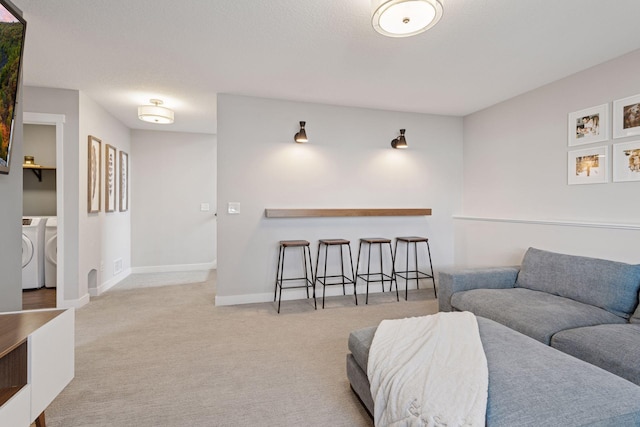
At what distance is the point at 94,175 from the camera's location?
388cm

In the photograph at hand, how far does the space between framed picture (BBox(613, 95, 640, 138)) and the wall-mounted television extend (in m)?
4.46

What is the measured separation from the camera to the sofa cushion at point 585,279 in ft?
7.41

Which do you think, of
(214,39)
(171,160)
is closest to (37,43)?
(214,39)

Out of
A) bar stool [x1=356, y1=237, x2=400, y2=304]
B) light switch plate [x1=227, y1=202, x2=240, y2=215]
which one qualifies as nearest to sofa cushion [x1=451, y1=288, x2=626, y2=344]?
bar stool [x1=356, y1=237, x2=400, y2=304]

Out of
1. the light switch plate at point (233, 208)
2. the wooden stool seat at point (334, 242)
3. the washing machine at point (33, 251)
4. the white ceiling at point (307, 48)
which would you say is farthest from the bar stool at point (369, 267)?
the washing machine at point (33, 251)

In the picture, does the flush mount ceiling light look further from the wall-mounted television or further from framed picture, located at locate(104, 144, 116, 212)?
framed picture, located at locate(104, 144, 116, 212)

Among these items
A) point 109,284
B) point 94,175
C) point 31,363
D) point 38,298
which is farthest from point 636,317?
point 38,298

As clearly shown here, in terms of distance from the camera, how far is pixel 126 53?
2.69 m

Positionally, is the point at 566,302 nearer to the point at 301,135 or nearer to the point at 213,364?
the point at 213,364

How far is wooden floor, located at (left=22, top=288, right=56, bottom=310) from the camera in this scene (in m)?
3.69

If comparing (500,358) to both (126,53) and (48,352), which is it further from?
(126,53)

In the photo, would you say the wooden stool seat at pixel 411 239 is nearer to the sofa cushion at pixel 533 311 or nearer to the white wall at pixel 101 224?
the sofa cushion at pixel 533 311

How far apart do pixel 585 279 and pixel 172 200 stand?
5.62m

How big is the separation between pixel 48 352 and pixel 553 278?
3.46 m
